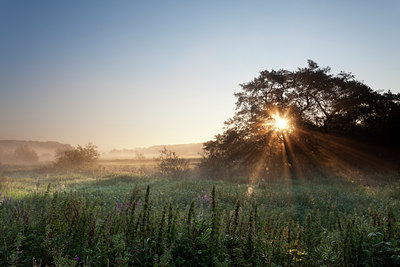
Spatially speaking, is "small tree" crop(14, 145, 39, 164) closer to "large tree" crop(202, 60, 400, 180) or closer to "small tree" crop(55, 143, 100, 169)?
"small tree" crop(55, 143, 100, 169)

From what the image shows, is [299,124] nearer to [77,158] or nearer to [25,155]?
[77,158]

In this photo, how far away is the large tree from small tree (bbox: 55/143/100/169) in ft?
58.8

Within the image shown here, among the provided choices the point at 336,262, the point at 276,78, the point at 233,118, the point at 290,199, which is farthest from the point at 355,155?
the point at 336,262

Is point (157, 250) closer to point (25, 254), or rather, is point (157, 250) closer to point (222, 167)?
point (25, 254)

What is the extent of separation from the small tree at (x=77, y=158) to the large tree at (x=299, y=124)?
17.9 metres

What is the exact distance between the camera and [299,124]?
2127 centimetres

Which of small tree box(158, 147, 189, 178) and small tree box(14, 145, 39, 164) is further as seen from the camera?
small tree box(14, 145, 39, 164)

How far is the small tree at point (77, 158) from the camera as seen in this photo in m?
30.5

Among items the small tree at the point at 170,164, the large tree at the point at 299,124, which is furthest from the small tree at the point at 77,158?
the large tree at the point at 299,124

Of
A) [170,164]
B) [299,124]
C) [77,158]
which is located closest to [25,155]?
[77,158]

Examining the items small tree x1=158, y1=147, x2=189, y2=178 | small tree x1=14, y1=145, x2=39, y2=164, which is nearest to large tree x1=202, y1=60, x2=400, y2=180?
small tree x1=158, y1=147, x2=189, y2=178

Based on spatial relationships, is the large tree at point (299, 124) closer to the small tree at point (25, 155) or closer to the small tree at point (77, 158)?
the small tree at point (77, 158)

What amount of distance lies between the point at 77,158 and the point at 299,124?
27191mm

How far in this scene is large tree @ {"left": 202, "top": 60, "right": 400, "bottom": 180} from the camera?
844 inches
